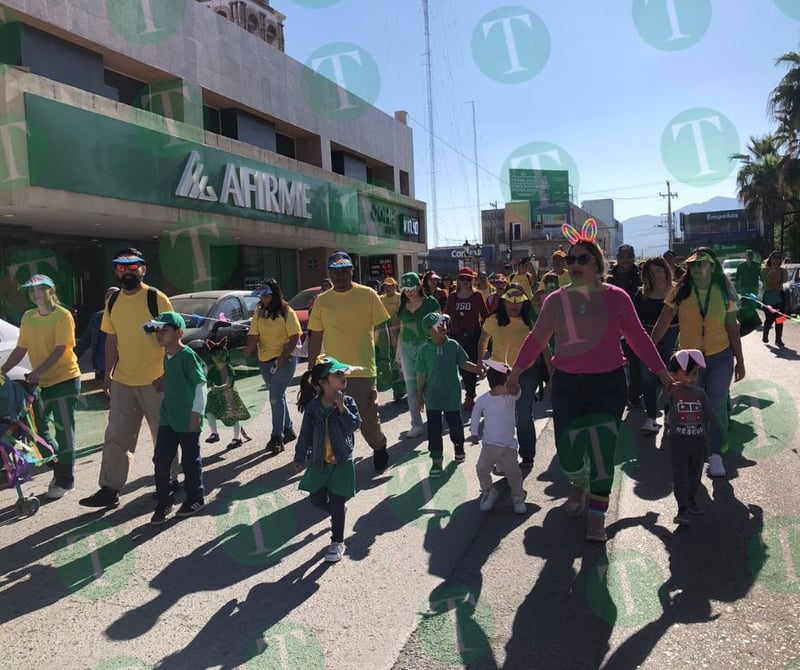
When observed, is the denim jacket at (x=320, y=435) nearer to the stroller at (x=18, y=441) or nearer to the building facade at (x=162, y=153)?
the stroller at (x=18, y=441)

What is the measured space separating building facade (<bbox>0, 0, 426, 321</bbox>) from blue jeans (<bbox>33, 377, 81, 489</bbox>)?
8569mm

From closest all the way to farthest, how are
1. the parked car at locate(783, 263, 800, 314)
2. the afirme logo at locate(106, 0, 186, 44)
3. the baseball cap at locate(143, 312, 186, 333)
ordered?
the baseball cap at locate(143, 312, 186, 333) → the afirme logo at locate(106, 0, 186, 44) → the parked car at locate(783, 263, 800, 314)

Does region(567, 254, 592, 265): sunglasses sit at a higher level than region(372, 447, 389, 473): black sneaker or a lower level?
higher

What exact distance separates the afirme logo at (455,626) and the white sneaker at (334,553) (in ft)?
2.30

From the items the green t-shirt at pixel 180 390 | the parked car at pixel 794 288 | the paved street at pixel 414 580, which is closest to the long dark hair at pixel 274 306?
the paved street at pixel 414 580

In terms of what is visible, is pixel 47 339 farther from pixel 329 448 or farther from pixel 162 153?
pixel 162 153

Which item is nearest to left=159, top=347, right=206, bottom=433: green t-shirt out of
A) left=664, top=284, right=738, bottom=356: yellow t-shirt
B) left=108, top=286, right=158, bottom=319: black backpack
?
left=108, top=286, right=158, bottom=319: black backpack

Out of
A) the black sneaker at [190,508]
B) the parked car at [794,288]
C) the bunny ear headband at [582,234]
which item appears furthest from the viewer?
the parked car at [794,288]

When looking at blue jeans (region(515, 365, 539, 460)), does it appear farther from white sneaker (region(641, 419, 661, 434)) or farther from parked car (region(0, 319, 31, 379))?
parked car (region(0, 319, 31, 379))

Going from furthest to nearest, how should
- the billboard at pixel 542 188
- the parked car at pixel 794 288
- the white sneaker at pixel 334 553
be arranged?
1. the billboard at pixel 542 188
2. the parked car at pixel 794 288
3. the white sneaker at pixel 334 553

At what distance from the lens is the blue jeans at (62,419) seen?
5.26 meters

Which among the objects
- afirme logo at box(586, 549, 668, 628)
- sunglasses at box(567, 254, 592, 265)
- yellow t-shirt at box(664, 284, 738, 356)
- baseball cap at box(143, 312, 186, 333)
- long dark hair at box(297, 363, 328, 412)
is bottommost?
afirme logo at box(586, 549, 668, 628)

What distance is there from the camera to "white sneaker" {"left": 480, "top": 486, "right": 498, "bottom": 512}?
15.1 feet

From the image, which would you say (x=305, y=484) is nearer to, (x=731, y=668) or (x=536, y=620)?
(x=536, y=620)
